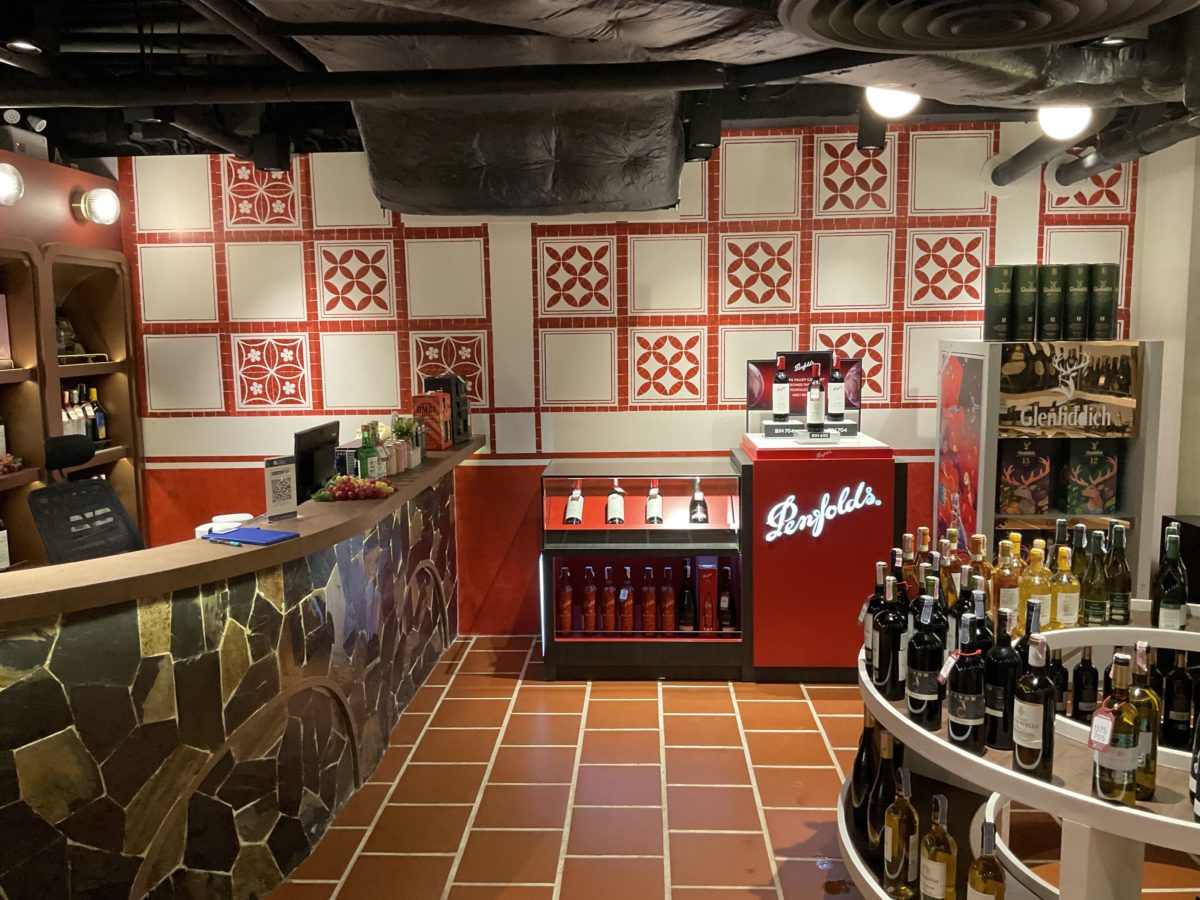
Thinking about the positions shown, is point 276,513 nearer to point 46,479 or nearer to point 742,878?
point 742,878

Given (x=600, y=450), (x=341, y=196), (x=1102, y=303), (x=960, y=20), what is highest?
(x=341, y=196)

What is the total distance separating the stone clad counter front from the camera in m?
2.60

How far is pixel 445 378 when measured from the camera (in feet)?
18.0

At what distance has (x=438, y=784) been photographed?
13.4 ft

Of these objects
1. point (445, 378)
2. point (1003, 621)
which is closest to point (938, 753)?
point (1003, 621)

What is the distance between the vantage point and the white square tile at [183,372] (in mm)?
6012

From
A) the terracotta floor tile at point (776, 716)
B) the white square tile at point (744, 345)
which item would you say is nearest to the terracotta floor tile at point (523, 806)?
the terracotta floor tile at point (776, 716)

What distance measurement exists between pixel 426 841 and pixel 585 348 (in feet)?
10.7

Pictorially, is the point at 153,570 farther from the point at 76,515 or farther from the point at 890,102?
the point at 890,102

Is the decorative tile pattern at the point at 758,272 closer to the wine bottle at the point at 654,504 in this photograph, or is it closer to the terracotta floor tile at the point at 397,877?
the wine bottle at the point at 654,504

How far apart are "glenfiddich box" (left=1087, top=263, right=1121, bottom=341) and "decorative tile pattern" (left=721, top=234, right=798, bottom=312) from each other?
5.53ft

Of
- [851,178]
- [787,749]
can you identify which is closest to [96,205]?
[851,178]

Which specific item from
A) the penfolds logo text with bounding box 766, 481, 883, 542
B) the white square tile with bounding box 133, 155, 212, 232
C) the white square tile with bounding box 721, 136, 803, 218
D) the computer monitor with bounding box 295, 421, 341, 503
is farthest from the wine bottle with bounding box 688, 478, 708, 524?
the white square tile with bounding box 133, 155, 212, 232

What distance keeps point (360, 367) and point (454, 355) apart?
0.63m
